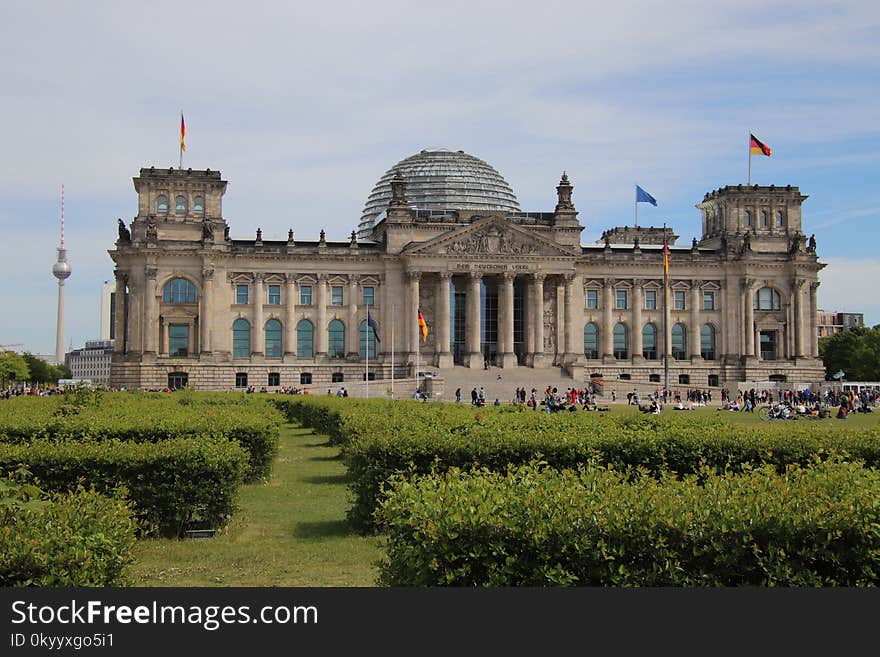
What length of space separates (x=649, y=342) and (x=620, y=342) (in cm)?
325

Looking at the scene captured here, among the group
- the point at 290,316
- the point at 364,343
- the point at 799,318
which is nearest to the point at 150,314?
the point at 290,316

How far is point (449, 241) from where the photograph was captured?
104062 mm

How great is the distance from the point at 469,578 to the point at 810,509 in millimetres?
4020

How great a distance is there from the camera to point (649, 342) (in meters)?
112

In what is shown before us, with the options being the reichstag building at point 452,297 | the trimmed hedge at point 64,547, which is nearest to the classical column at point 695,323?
the reichstag building at point 452,297

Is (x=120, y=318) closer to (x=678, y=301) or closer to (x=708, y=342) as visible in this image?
(x=678, y=301)

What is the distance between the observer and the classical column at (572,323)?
107 meters

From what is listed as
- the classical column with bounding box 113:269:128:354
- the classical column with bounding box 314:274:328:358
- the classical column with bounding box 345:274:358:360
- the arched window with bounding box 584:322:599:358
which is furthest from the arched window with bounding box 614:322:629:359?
the classical column with bounding box 113:269:128:354

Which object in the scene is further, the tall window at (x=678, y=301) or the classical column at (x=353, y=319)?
the tall window at (x=678, y=301)

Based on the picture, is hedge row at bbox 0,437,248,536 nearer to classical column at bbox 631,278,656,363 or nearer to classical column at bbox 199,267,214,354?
classical column at bbox 199,267,214,354

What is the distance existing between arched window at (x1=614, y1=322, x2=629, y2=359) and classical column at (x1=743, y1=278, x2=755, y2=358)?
13090 millimetres

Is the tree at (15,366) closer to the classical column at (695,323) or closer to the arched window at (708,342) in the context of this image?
the classical column at (695,323)

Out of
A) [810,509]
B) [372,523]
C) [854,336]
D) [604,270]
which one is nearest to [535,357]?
[604,270]

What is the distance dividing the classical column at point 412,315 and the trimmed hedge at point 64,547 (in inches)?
3601
